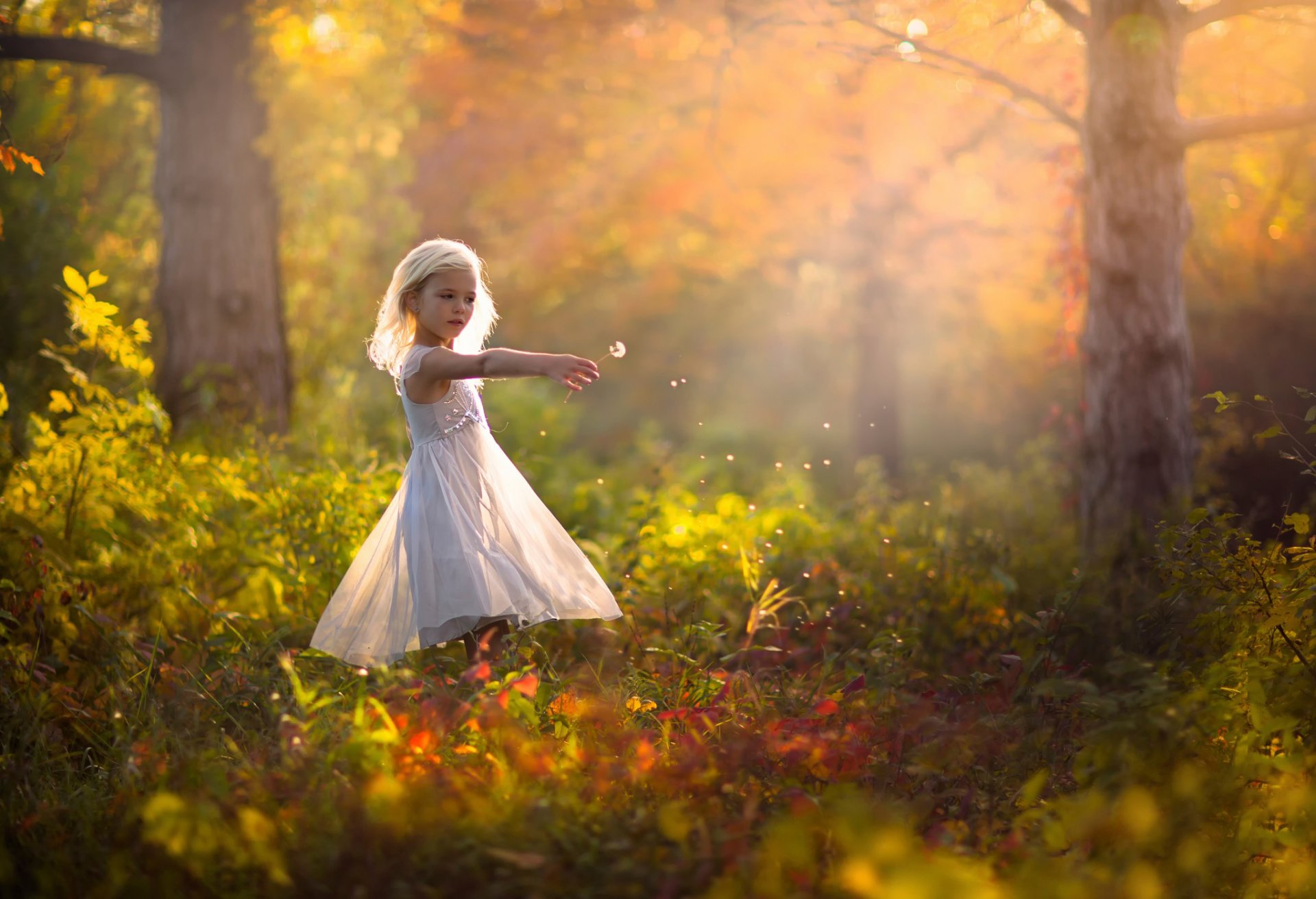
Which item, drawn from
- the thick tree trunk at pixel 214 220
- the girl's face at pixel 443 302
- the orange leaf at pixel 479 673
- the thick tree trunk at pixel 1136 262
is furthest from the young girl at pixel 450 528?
the thick tree trunk at pixel 214 220

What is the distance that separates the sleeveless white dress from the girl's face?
0.11 m

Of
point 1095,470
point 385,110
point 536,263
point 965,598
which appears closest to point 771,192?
point 536,263

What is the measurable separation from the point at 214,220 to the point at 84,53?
1261 mm

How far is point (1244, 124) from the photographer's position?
5375 mm

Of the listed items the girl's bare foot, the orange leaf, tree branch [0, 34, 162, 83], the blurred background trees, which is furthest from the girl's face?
tree branch [0, 34, 162, 83]

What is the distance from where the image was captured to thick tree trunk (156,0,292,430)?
7203 millimetres

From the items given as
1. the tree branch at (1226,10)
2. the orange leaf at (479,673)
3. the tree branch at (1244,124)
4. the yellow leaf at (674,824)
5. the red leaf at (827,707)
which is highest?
the tree branch at (1226,10)

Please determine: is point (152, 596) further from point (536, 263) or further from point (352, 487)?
point (536, 263)

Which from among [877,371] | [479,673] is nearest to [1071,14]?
[479,673]

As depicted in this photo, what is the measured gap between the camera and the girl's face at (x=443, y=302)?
3.67 m

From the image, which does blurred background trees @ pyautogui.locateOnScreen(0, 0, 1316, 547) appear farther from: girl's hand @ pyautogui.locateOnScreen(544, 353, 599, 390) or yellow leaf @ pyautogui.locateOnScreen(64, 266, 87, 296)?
girl's hand @ pyautogui.locateOnScreen(544, 353, 599, 390)

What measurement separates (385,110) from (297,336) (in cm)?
491

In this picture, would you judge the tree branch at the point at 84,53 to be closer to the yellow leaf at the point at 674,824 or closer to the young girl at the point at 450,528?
the young girl at the point at 450,528

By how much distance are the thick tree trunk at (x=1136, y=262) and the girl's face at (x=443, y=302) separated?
12.1ft
